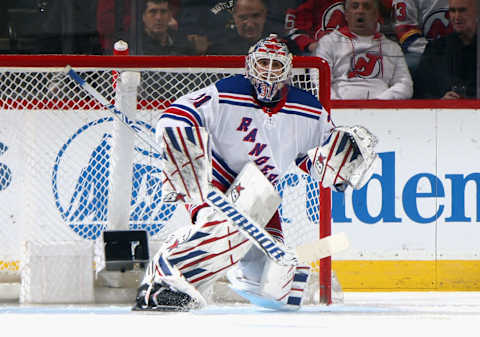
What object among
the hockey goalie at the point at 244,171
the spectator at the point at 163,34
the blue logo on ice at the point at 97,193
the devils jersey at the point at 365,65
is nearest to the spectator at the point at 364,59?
the devils jersey at the point at 365,65

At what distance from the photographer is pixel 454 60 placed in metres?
4.36

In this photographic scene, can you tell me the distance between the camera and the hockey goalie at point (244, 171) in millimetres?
2752

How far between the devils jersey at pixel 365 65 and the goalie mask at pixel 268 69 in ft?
4.45

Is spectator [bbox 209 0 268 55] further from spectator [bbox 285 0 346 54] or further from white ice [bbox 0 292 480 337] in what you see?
white ice [bbox 0 292 480 337]

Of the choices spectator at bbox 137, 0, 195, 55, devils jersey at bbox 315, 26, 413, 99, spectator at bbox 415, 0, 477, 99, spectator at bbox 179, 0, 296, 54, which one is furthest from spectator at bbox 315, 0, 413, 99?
spectator at bbox 137, 0, 195, 55

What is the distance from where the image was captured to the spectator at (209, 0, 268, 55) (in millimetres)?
4301

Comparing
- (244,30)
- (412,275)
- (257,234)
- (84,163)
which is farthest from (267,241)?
(244,30)

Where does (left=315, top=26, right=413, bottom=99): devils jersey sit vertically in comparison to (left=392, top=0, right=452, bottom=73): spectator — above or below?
below

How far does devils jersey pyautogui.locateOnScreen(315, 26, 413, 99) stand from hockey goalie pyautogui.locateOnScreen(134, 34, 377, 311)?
1284 mm

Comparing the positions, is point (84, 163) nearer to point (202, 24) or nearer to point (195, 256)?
point (202, 24)

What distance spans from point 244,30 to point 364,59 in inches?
23.1
